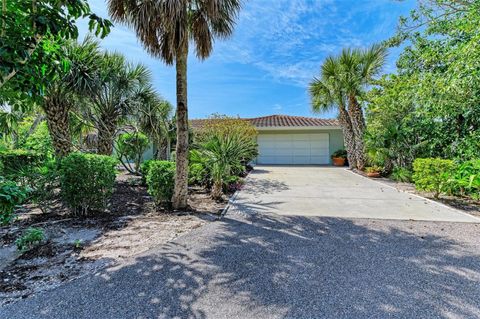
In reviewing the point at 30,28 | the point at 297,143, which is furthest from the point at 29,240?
the point at 297,143

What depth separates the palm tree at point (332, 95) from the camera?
13.1 m

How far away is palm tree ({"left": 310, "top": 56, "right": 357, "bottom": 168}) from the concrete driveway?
15.1 ft

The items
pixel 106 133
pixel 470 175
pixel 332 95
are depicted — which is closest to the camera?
pixel 470 175

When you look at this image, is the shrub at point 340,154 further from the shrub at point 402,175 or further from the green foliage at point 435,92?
the shrub at point 402,175

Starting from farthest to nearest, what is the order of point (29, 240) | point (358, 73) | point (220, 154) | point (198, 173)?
point (358, 73) < point (198, 173) < point (220, 154) < point (29, 240)

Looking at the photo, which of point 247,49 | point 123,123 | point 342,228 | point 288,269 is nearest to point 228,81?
point 247,49

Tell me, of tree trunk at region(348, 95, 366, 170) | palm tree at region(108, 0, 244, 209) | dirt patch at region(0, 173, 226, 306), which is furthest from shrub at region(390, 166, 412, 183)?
palm tree at region(108, 0, 244, 209)

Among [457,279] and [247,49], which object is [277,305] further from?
[247,49]

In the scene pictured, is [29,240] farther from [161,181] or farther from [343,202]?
[343,202]

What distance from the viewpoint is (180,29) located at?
5.66 metres

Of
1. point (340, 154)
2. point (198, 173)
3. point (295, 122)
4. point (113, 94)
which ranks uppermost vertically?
point (295, 122)

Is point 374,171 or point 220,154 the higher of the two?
point 220,154

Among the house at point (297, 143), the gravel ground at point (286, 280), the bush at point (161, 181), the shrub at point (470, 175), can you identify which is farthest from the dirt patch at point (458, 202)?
the house at point (297, 143)

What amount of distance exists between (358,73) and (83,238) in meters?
13.1
